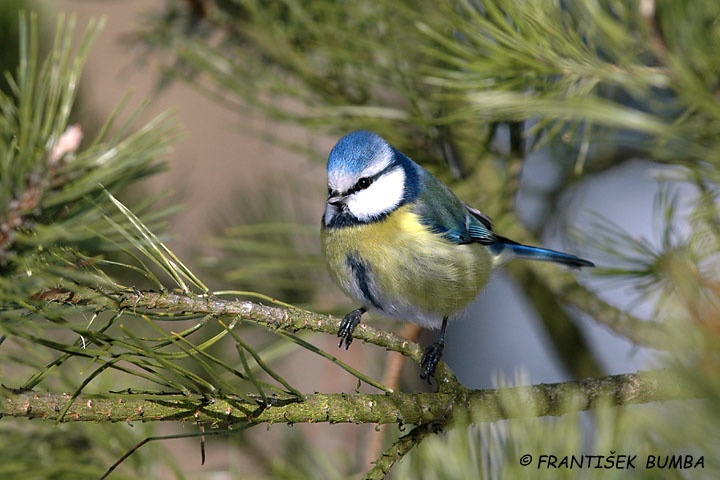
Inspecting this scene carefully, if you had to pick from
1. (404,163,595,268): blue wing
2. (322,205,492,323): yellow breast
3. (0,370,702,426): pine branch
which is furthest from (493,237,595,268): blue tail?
(0,370,702,426): pine branch

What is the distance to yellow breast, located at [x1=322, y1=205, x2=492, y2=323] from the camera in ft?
3.82

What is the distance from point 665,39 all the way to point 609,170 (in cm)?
52

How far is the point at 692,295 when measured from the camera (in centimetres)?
44

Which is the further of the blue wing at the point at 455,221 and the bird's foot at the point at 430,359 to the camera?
the blue wing at the point at 455,221

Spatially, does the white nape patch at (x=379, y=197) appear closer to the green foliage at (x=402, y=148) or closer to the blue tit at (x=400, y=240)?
the blue tit at (x=400, y=240)

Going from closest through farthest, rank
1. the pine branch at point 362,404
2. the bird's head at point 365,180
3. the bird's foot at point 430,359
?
the pine branch at point 362,404 < the bird's foot at point 430,359 < the bird's head at point 365,180

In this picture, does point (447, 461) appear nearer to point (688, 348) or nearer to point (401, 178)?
point (688, 348)

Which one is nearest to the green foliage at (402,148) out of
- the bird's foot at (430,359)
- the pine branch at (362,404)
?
the pine branch at (362,404)

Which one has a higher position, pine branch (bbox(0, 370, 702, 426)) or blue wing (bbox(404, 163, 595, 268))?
blue wing (bbox(404, 163, 595, 268))

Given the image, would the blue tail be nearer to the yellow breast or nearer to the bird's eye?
the yellow breast

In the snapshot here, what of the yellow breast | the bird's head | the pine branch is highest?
the bird's head

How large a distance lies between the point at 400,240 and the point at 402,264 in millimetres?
43

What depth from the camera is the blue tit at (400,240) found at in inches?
45.8

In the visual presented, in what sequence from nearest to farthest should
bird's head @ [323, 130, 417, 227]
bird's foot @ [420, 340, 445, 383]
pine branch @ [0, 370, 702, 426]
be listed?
pine branch @ [0, 370, 702, 426] < bird's foot @ [420, 340, 445, 383] < bird's head @ [323, 130, 417, 227]
